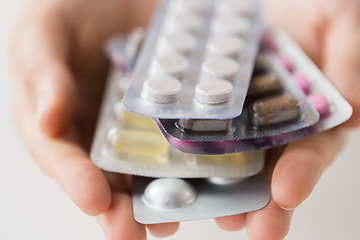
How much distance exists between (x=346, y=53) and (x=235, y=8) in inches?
14.6

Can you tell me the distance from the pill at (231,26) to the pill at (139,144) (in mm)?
345

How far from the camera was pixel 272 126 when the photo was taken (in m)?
0.79

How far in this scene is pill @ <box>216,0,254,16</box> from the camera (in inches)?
47.0

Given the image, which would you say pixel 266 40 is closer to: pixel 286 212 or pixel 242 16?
pixel 242 16

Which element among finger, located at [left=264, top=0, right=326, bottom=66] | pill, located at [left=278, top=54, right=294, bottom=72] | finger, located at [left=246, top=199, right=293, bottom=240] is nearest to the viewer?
finger, located at [left=246, top=199, right=293, bottom=240]

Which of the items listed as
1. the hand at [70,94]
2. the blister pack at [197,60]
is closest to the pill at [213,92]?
the blister pack at [197,60]

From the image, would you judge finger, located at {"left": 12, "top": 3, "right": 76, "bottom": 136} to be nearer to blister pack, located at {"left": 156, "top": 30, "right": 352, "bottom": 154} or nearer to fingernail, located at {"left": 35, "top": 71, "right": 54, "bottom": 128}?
fingernail, located at {"left": 35, "top": 71, "right": 54, "bottom": 128}

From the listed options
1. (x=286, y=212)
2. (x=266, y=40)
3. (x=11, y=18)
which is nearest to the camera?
(x=286, y=212)

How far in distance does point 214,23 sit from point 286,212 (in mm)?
590

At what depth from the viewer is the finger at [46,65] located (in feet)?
2.94

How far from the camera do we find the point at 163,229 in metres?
0.73

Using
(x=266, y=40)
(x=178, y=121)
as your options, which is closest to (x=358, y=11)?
(x=266, y=40)

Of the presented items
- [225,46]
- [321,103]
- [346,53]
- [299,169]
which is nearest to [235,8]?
[225,46]

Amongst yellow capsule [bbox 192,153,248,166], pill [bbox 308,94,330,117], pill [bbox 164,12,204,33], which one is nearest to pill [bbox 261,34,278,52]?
pill [bbox 164,12,204,33]
